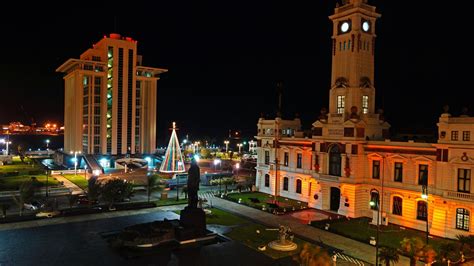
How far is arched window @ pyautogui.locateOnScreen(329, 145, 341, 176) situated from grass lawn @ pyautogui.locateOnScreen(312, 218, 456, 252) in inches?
255

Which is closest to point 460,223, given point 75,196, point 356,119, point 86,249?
point 356,119

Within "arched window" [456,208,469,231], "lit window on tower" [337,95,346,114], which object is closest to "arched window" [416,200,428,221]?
"arched window" [456,208,469,231]

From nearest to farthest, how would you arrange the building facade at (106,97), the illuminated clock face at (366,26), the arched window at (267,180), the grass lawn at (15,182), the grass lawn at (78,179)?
the illuminated clock face at (366,26) < the grass lawn at (15,182) < the arched window at (267,180) < the grass lawn at (78,179) < the building facade at (106,97)

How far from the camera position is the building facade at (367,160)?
1439 inches

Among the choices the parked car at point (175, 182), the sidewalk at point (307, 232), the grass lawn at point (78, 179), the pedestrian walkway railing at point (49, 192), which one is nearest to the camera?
the sidewalk at point (307, 232)

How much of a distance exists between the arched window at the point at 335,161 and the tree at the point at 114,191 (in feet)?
81.0

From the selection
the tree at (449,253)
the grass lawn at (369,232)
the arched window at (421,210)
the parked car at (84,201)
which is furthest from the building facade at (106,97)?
the tree at (449,253)

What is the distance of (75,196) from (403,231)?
35718 millimetres

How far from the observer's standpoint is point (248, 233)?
37.5 m

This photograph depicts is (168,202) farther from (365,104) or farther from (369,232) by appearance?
(365,104)

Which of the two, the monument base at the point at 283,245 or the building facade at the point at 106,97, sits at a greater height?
the building facade at the point at 106,97

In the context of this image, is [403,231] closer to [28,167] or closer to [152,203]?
[152,203]

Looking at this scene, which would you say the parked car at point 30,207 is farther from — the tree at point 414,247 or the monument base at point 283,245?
the tree at point 414,247

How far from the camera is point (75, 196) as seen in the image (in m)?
45.3
